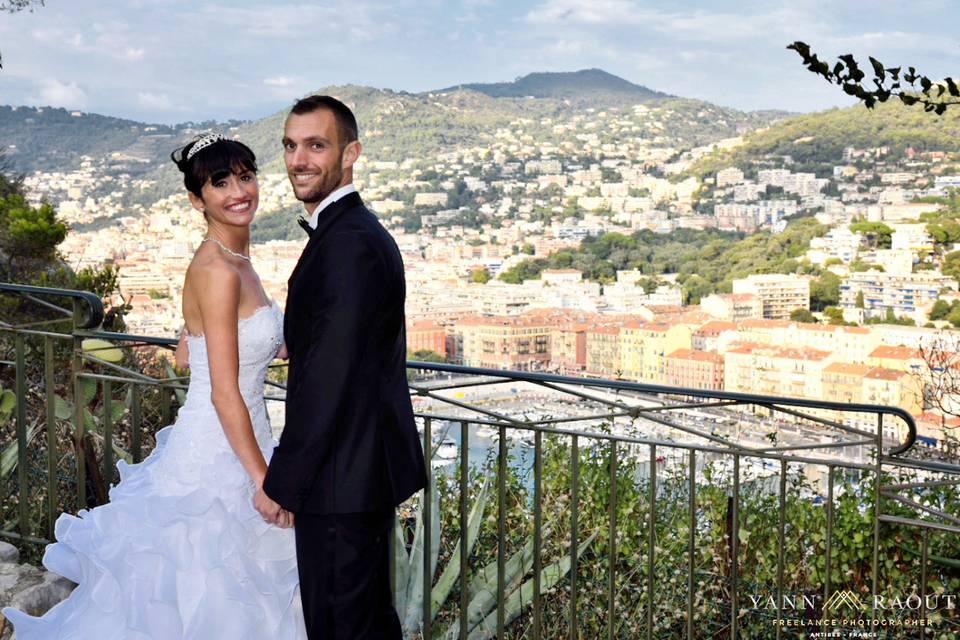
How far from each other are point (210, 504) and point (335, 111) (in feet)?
2.53

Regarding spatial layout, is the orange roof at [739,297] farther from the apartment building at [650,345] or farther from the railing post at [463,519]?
the railing post at [463,519]

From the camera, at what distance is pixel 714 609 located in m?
3.31

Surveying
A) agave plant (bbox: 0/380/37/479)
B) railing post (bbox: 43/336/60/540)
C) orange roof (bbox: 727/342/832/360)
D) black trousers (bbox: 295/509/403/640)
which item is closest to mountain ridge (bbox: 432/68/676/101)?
orange roof (bbox: 727/342/832/360)

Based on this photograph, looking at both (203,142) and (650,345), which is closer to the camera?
(203,142)

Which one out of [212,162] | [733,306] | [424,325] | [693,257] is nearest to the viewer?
[212,162]

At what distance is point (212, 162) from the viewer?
1.79 meters

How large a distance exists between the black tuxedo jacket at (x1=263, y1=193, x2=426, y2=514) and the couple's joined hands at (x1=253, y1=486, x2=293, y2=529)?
76 mm

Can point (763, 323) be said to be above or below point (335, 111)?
below

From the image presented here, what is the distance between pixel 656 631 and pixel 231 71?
7081 cm

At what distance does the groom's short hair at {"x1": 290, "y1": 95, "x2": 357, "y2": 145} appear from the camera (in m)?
1.56

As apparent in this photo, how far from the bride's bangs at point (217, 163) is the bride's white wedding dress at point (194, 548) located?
273 millimetres

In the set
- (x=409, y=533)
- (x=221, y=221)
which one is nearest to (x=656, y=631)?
(x=409, y=533)

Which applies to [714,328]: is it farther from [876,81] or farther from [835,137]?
[876,81]

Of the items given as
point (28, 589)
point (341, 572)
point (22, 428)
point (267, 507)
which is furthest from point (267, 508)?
point (22, 428)
